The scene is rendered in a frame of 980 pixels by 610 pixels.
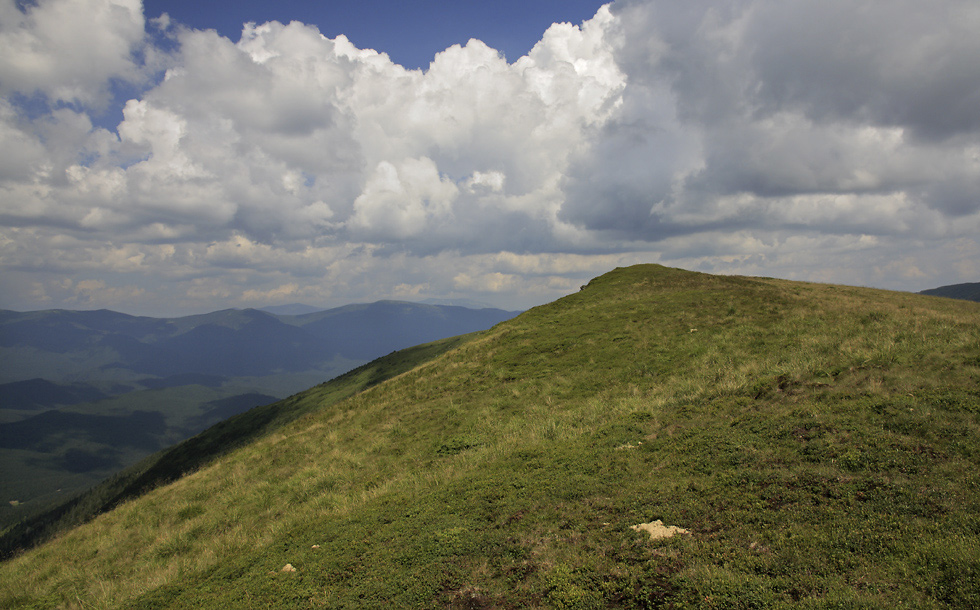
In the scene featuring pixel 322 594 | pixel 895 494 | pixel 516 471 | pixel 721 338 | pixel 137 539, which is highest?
pixel 721 338

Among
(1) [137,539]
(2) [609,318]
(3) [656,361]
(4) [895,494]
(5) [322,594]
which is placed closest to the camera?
(4) [895,494]

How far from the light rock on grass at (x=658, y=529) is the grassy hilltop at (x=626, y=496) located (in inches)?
8.0

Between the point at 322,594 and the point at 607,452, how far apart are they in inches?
375

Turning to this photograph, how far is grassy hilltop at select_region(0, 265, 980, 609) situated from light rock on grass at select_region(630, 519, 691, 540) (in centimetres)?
20

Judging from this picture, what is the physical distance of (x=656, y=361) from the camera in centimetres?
2491

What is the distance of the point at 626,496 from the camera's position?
11453 millimetres

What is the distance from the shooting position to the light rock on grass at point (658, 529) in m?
9.48

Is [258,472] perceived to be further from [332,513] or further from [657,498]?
[657,498]

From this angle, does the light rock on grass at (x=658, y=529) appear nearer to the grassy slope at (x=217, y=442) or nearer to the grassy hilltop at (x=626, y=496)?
the grassy hilltop at (x=626, y=496)

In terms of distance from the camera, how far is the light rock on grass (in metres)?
9.48

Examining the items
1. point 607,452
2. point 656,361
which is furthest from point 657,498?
point 656,361

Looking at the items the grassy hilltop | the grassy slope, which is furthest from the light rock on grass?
the grassy slope

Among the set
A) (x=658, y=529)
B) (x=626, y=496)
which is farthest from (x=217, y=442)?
(x=658, y=529)

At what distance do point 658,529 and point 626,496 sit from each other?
5.65 feet
